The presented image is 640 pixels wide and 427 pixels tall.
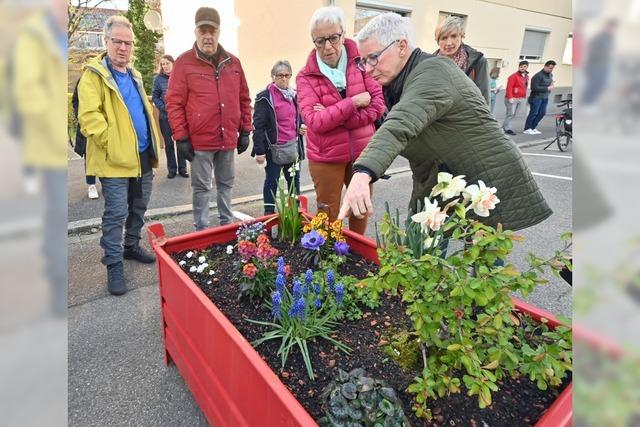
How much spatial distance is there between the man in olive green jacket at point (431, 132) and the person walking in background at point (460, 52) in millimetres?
1591

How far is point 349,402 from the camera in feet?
4.05

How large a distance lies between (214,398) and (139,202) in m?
2.09

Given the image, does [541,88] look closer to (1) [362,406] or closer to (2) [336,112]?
(2) [336,112]

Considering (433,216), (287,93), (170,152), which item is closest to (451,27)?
(287,93)

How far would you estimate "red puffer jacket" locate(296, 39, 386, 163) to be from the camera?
9.04 ft

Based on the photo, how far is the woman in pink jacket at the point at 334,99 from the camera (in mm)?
2643

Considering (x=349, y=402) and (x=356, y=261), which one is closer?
(x=349, y=402)
